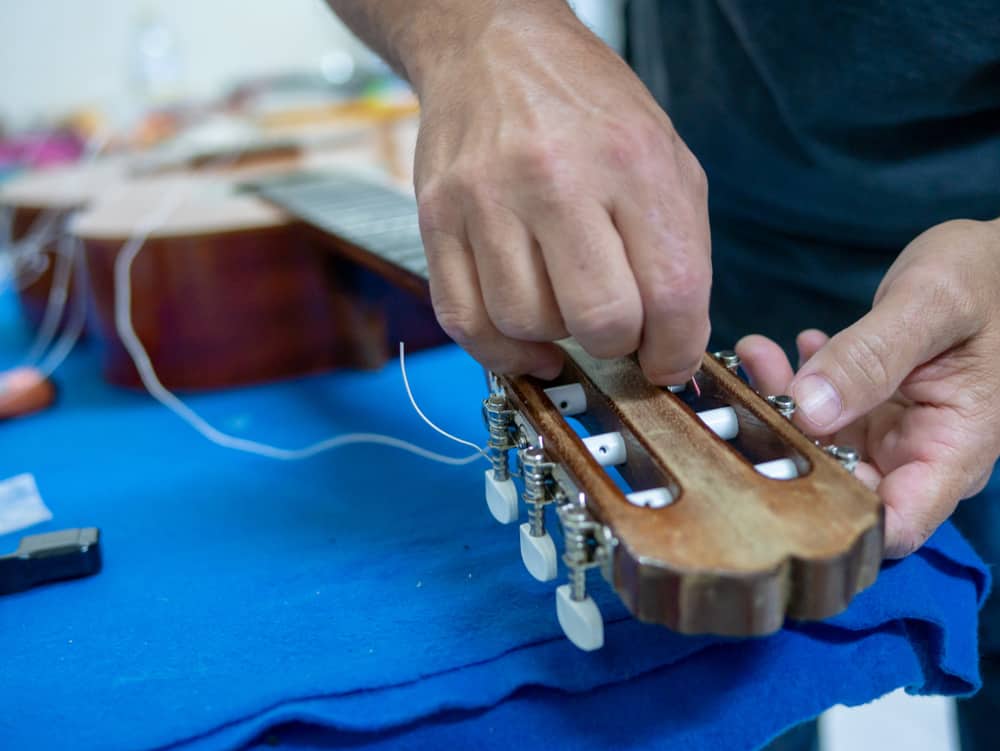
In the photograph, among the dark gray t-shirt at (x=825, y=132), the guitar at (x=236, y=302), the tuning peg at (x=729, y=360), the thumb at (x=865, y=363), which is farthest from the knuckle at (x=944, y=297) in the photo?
the guitar at (x=236, y=302)

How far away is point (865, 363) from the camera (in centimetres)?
51

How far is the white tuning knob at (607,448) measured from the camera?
19.0 inches

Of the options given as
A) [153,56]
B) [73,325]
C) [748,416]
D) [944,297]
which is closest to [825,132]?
[944,297]

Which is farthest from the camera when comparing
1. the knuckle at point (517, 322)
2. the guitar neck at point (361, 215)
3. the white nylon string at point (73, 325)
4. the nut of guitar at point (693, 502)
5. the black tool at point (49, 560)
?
the white nylon string at point (73, 325)

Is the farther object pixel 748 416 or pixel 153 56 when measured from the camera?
pixel 153 56

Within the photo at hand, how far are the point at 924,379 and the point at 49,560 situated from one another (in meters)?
0.60

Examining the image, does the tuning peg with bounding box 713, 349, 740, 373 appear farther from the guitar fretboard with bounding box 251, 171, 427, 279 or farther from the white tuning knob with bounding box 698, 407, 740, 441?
the guitar fretboard with bounding box 251, 171, 427, 279

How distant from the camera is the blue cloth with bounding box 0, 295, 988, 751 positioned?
1.50ft

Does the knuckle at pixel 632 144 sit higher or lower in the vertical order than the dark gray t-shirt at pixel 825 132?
higher

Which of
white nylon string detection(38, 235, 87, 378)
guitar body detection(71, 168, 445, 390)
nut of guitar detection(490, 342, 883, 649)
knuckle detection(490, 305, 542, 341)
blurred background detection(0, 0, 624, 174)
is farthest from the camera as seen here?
blurred background detection(0, 0, 624, 174)

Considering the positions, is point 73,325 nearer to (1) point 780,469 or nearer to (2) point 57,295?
(2) point 57,295

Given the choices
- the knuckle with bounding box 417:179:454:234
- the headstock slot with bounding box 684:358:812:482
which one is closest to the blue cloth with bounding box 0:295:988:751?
Answer: the headstock slot with bounding box 684:358:812:482

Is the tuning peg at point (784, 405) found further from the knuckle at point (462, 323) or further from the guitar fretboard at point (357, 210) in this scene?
the guitar fretboard at point (357, 210)

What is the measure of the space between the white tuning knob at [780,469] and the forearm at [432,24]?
0.89 ft
